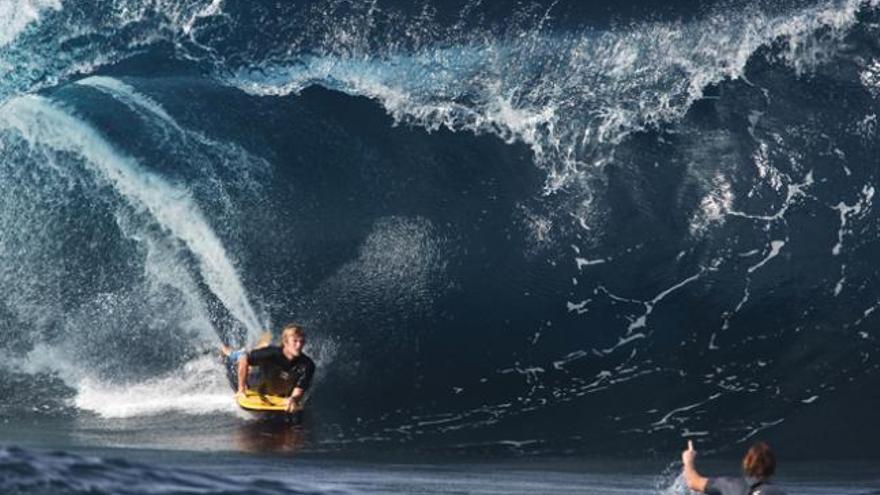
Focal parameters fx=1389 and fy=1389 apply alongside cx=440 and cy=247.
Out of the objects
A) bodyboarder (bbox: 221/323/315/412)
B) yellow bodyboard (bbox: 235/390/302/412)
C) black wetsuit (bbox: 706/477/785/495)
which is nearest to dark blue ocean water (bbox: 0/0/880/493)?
yellow bodyboard (bbox: 235/390/302/412)

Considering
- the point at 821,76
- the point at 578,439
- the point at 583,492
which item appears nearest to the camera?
the point at 583,492

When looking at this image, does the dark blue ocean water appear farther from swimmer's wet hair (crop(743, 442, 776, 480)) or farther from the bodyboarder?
swimmer's wet hair (crop(743, 442, 776, 480))

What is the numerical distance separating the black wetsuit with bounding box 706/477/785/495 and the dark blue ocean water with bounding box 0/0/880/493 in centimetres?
605

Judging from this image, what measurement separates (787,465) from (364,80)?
912cm

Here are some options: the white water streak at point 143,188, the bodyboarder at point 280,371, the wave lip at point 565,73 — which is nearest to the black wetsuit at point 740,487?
the bodyboarder at point 280,371

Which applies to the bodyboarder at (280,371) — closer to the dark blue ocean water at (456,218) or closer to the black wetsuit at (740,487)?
the dark blue ocean water at (456,218)

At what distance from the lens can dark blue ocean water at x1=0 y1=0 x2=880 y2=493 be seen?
1806cm

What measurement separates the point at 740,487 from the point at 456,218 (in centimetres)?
1056

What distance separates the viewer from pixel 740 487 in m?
10.2

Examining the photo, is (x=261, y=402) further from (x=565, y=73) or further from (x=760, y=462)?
(x=760, y=462)

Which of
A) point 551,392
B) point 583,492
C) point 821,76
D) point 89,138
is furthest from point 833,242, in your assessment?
point 89,138

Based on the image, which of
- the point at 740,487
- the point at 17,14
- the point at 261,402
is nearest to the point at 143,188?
the point at 17,14

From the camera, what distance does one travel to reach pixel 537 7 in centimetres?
2170

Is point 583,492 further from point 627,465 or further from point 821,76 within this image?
point 821,76
